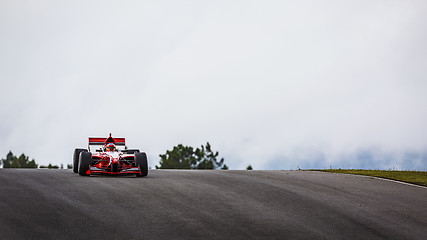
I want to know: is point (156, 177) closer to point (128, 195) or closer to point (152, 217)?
point (128, 195)

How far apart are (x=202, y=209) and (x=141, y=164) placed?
665 cm

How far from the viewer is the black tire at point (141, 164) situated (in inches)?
736

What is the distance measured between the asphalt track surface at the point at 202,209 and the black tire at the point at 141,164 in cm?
99

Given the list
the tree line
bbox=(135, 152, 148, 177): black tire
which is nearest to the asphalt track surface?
bbox=(135, 152, 148, 177): black tire

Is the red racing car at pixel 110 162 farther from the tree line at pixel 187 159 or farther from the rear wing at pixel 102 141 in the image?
the tree line at pixel 187 159

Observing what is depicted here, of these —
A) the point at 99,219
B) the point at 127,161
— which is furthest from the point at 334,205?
the point at 127,161

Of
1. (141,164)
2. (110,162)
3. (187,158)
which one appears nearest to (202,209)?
(141,164)

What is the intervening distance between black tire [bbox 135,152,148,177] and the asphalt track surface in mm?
992

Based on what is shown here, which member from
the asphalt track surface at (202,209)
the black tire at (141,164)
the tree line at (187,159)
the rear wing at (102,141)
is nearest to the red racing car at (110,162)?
the black tire at (141,164)

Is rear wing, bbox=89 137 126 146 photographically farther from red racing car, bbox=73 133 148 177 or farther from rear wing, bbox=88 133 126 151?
red racing car, bbox=73 133 148 177

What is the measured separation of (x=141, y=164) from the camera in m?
18.7

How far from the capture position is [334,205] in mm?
13906

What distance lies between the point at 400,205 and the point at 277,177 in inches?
227

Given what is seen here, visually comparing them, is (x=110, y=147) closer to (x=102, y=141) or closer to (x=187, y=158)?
(x=102, y=141)
